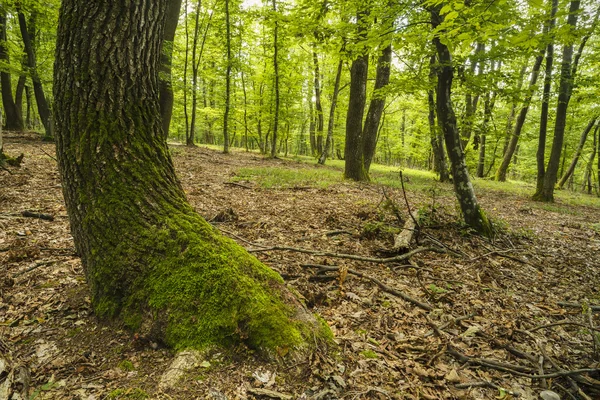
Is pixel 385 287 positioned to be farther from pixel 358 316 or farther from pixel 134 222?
pixel 134 222

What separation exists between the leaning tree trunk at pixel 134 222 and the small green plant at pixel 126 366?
8.9 inches

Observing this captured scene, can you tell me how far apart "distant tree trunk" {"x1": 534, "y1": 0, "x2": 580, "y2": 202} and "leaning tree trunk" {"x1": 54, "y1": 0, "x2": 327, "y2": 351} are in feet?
41.7

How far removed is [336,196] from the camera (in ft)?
27.0

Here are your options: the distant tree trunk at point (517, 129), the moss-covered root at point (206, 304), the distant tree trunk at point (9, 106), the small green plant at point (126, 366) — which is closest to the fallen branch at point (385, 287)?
the moss-covered root at point (206, 304)

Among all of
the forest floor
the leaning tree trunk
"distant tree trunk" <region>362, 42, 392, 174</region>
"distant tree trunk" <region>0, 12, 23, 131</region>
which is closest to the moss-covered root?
the leaning tree trunk

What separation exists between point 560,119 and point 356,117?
823 centimetres

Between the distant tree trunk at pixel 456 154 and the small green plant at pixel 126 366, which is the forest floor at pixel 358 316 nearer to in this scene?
the small green plant at pixel 126 366

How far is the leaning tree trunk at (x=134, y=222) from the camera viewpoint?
2.27 meters

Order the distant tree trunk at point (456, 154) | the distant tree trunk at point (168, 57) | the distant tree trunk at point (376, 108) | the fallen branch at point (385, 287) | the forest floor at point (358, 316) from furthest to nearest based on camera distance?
1. the distant tree trunk at point (376, 108)
2. the distant tree trunk at point (168, 57)
3. the distant tree trunk at point (456, 154)
4. the fallen branch at point (385, 287)
5. the forest floor at point (358, 316)

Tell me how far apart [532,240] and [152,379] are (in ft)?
24.1

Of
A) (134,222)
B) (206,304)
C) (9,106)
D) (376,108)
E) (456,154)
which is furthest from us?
(9,106)

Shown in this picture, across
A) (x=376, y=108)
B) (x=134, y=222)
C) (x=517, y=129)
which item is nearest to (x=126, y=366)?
(x=134, y=222)

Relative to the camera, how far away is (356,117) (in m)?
10.7

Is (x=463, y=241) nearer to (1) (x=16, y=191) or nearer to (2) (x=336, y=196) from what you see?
(2) (x=336, y=196)
